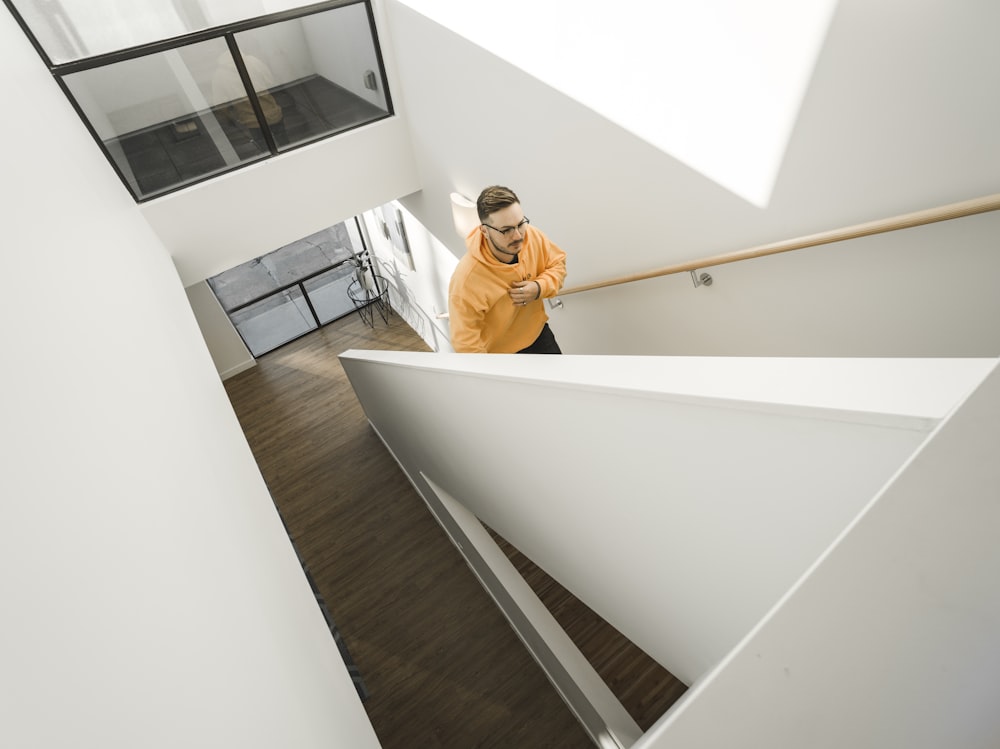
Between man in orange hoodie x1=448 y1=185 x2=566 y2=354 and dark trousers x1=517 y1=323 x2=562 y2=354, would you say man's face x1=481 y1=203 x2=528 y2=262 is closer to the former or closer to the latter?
man in orange hoodie x1=448 y1=185 x2=566 y2=354

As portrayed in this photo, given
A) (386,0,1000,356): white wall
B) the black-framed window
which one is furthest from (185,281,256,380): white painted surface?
(386,0,1000,356): white wall

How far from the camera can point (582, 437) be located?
1397 millimetres

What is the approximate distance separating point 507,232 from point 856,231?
122cm

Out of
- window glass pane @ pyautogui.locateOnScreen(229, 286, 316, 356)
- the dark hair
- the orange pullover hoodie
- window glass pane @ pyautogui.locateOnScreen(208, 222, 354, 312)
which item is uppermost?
the dark hair

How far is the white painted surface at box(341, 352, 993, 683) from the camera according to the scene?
818mm

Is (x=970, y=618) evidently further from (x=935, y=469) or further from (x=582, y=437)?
(x=582, y=437)

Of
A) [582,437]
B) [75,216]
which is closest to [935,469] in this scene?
[582,437]

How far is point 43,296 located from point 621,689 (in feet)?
10.2

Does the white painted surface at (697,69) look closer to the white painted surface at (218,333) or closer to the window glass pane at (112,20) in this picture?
the window glass pane at (112,20)

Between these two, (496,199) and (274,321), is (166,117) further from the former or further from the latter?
(274,321)

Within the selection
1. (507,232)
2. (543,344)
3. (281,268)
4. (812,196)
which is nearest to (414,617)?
(543,344)

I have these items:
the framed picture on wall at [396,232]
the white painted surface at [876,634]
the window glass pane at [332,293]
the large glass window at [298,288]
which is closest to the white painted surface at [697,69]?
the white painted surface at [876,634]

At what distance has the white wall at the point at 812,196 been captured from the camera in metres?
1.55

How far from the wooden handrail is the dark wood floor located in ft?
7.19
